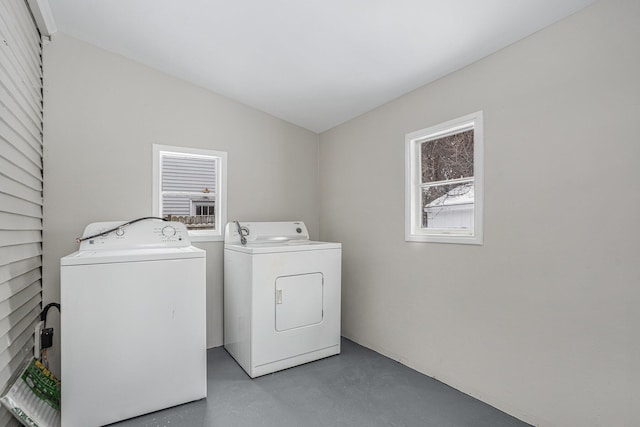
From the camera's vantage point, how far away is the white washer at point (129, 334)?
1.92 metres

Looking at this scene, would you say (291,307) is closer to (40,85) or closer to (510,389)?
(510,389)

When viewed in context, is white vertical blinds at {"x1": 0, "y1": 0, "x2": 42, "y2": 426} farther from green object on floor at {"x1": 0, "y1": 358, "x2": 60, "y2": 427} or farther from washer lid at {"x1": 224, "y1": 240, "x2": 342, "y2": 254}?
washer lid at {"x1": 224, "y1": 240, "x2": 342, "y2": 254}

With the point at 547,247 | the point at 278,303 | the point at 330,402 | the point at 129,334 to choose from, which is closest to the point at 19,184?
the point at 129,334

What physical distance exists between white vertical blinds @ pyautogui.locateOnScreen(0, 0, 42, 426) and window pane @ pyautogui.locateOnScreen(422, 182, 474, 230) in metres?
2.72

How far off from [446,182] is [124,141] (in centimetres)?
270

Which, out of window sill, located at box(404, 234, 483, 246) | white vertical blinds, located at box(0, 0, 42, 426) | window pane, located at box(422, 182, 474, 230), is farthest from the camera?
window pane, located at box(422, 182, 474, 230)

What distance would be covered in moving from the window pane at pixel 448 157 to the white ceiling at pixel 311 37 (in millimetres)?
489

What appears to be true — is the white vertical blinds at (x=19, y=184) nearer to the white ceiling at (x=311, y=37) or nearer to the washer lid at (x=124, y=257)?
the washer lid at (x=124, y=257)

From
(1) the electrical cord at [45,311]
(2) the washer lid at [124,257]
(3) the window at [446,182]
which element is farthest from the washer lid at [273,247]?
(1) the electrical cord at [45,311]

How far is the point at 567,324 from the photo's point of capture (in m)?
1.77

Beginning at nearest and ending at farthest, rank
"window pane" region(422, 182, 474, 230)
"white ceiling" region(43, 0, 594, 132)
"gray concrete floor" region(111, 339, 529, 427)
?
"white ceiling" region(43, 0, 594, 132), "gray concrete floor" region(111, 339, 529, 427), "window pane" region(422, 182, 474, 230)

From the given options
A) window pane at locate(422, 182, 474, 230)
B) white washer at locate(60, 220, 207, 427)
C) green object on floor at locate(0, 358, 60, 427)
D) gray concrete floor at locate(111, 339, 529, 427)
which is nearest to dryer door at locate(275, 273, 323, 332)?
gray concrete floor at locate(111, 339, 529, 427)

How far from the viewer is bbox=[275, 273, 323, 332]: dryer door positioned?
2695mm

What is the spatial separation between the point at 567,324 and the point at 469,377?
0.78 meters
